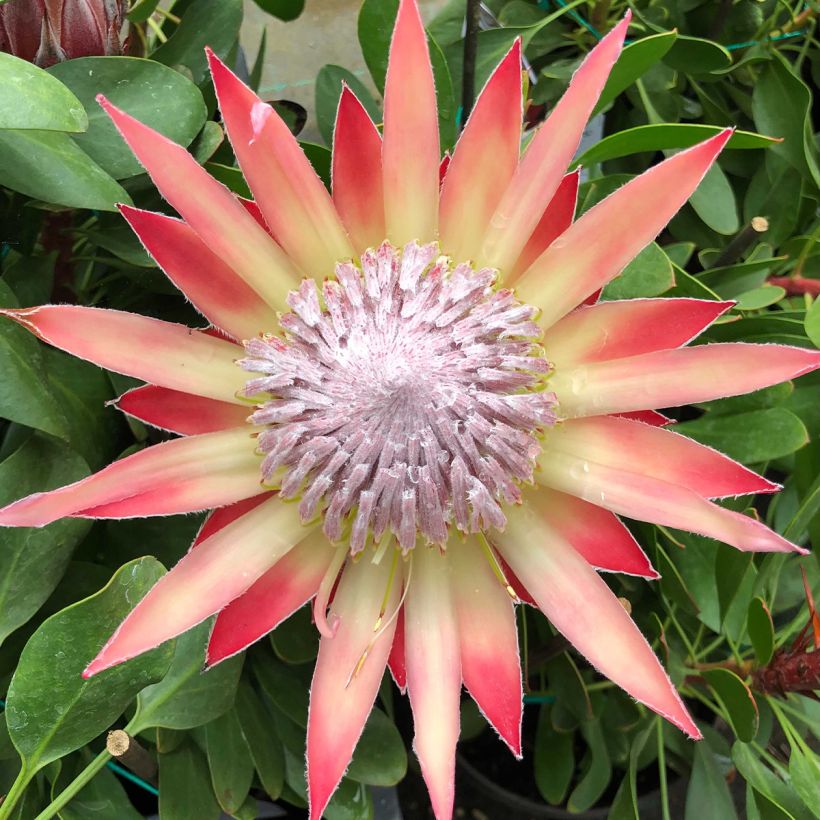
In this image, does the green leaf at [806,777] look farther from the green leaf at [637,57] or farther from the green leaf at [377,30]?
the green leaf at [377,30]

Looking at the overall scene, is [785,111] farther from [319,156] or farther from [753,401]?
[319,156]

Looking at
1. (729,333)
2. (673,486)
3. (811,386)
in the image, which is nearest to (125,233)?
(673,486)

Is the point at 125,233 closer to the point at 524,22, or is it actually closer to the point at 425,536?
the point at 425,536

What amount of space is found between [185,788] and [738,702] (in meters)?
0.62

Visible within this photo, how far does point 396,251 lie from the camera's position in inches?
30.5

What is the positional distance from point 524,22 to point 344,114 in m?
0.75

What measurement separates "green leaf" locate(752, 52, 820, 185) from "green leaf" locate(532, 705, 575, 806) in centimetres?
95

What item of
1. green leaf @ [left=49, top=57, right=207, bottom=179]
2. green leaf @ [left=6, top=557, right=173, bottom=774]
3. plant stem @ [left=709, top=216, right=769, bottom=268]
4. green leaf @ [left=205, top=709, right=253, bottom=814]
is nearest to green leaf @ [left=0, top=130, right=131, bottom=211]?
green leaf @ [left=49, top=57, right=207, bottom=179]

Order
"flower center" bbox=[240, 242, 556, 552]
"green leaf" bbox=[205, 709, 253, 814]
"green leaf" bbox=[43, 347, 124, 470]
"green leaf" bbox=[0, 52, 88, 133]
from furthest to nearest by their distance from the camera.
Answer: "green leaf" bbox=[205, 709, 253, 814] < "green leaf" bbox=[43, 347, 124, 470] < "flower center" bbox=[240, 242, 556, 552] < "green leaf" bbox=[0, 52, 88, 133]

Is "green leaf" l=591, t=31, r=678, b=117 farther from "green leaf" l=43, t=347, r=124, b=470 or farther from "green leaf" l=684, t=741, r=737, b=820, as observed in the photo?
"green leaf" l=684, t=741, r=737, b=820

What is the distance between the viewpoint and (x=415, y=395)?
27.7 inches

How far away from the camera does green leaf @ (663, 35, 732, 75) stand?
111 centimetres

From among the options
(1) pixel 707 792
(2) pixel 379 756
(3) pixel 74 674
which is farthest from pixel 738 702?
(3) pixel 74 674

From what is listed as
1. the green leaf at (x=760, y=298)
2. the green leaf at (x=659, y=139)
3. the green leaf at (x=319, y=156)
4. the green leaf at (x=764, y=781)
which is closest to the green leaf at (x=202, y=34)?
the green leaf at (x=319, y=156)
